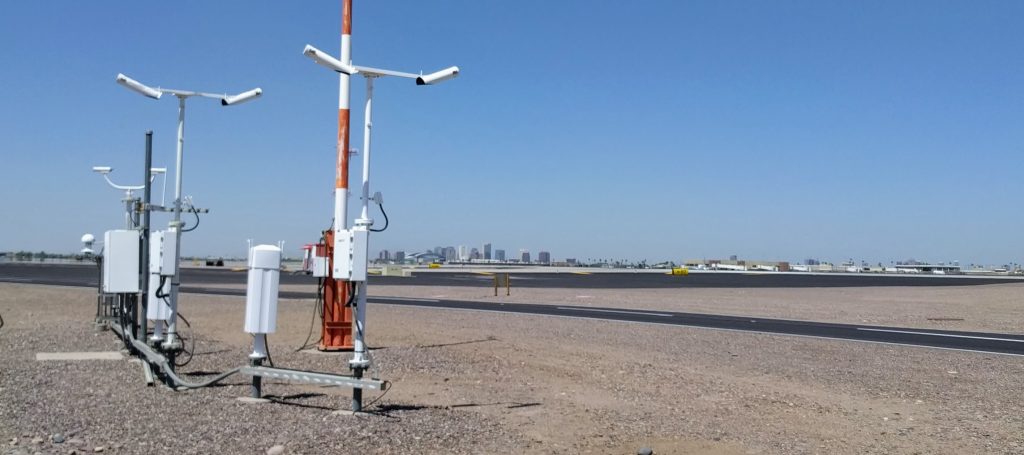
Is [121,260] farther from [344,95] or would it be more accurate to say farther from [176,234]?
[344,95]

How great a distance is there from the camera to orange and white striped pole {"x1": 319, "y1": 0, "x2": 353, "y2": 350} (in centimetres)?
1067

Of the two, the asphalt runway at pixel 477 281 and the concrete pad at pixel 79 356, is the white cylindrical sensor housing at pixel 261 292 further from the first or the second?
the asphalt runway at pixel 477 281

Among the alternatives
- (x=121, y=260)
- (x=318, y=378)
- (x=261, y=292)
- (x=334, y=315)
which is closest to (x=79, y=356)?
(x=121, y=260)

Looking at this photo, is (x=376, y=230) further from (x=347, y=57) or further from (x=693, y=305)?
(x=693, y=305)

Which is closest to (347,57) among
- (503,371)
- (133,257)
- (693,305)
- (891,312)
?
(133,257)

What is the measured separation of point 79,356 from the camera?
12898 millimetres

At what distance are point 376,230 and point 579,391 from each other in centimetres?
337

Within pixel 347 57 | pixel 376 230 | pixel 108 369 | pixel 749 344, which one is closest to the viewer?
pixel 376 230

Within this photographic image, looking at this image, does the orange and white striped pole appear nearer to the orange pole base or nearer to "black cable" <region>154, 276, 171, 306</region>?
the orange pole base

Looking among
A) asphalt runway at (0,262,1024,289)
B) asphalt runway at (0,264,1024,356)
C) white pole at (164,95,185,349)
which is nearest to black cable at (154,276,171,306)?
white pole at (164,95,185,349)

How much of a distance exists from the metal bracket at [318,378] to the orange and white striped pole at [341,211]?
1.78 m

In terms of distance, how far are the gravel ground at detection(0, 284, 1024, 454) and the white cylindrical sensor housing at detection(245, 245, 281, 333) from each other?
2.89ft

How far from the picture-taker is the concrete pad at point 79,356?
12586 millimetres

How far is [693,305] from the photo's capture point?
32.2 m
